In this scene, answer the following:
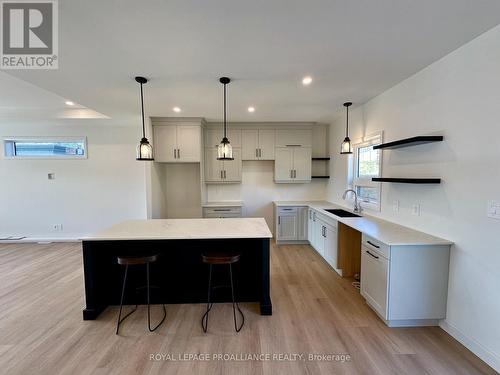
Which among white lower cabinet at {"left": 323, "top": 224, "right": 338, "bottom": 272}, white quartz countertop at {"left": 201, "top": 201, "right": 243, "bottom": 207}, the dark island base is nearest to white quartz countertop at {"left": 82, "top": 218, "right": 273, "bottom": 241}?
the dark island base

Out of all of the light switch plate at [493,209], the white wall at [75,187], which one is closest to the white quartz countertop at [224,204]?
the white wall at [75,187]

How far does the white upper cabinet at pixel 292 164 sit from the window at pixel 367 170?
106cm

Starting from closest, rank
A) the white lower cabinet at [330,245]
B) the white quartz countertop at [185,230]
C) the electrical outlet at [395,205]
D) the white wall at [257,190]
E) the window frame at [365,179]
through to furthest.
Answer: the white quartz countertop at [185,230] → the electrical outlet at [395,205] → the window frame at [365,179] → the white lower cabinet at [330,245] → the white wall at [257,190]

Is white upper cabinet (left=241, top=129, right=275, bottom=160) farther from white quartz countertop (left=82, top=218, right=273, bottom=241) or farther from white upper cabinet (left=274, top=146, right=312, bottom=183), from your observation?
white quartz countertop (left=82, top=218, right=273, bottom=241)

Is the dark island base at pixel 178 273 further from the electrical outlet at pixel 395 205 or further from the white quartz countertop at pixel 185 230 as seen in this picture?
the electrical outlet at pixel 395 205

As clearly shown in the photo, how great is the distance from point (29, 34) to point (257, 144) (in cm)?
347

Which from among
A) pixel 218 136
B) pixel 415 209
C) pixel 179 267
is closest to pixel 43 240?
pixel 179 267

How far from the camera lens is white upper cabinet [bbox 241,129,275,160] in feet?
15.0

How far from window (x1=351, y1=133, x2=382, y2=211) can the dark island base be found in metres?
1.98

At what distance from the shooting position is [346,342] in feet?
6.37

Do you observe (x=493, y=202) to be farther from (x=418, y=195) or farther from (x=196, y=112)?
(x=196, y=112)

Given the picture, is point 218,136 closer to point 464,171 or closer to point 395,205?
point 395,205

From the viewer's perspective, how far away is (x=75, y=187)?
15.6 feet

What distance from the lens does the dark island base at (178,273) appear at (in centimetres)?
247
